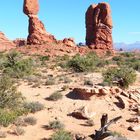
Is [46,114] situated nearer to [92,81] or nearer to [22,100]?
[22,100]

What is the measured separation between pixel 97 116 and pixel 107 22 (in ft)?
121

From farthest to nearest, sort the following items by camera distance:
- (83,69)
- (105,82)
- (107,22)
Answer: (107,22)
(83,69)
(105,82)

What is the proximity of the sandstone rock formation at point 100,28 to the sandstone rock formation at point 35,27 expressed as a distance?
17.5ft

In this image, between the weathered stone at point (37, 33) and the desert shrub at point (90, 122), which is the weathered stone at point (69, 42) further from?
the desert shrub at point (90, 122)

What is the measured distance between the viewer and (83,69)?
26.1m

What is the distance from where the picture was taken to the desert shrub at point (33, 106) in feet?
52.8

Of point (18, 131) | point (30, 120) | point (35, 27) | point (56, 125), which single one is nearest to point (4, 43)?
point (35, 27)

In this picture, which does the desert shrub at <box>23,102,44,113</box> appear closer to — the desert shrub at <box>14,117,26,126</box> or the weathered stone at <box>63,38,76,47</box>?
the desert shrub at <box>14,117,26,126</box>

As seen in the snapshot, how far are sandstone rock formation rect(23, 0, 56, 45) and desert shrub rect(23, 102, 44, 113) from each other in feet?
118

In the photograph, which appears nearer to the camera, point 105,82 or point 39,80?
point 105,82

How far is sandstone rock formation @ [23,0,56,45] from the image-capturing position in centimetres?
5238

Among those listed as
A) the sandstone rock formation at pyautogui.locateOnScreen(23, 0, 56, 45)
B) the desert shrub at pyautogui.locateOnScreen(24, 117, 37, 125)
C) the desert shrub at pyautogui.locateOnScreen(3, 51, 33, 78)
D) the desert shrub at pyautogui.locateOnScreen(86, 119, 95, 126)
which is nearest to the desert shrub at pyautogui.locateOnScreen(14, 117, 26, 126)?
the desert shrub at pyautogui.locateOnScreen(24, 117, 37, 125)

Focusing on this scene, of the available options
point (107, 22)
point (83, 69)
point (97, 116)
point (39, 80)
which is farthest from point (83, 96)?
point (107, 22)

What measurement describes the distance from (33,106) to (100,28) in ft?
119
